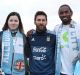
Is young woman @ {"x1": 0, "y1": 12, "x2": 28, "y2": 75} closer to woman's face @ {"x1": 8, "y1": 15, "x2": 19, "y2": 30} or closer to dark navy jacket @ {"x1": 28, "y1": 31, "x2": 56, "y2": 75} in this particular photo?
woman's face @ {"x1": 8, "y1": 15, "x2": 19, "y2": 30}

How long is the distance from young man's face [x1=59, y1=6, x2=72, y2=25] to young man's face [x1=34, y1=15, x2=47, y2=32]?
1.34 feet

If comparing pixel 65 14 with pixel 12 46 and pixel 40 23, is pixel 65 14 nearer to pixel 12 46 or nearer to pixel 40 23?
pixel 40 23

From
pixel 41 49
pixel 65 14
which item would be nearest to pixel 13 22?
pixel 41 49

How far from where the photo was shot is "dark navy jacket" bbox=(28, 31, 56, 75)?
12523mm

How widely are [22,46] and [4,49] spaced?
0.44 metres

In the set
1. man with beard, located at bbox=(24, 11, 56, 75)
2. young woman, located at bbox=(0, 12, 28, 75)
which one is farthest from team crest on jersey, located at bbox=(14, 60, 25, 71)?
man with beard, located at bbox=(24, 11, 56, 75)

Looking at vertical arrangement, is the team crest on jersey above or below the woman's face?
below

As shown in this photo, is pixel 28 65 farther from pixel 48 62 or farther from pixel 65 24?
pixel 65 24

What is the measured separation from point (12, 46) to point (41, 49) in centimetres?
68

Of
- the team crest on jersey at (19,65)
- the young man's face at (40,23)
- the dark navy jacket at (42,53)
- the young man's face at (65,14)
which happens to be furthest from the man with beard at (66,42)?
the team crest on jersey at (19,65)

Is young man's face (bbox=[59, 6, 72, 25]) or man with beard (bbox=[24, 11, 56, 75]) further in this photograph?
Result: young man's face (bbox=[59, 6, 72, 25])

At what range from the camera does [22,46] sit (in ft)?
41.5

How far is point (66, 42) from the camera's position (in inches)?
493

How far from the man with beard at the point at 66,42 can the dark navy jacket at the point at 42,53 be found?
0.16m
